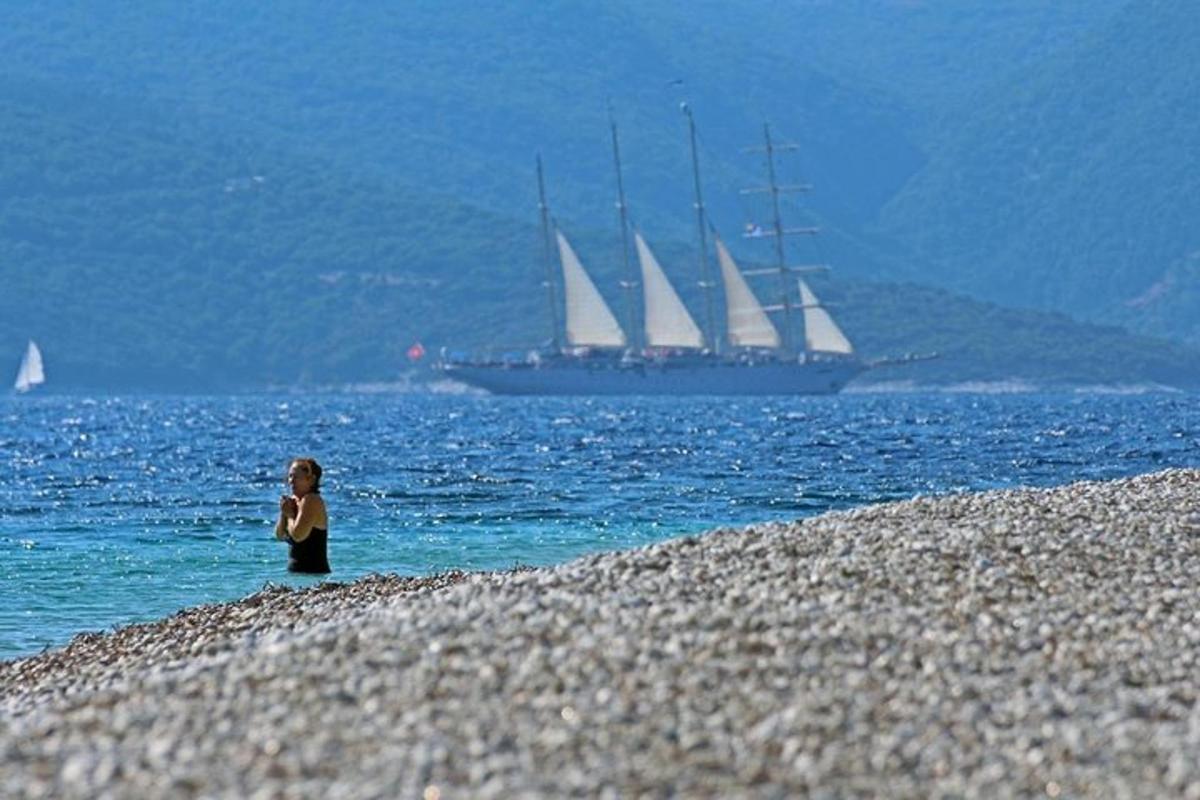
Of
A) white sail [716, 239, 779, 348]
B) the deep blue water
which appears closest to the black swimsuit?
the deep blue water

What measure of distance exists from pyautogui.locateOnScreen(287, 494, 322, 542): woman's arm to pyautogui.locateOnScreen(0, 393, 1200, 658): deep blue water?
95 cm

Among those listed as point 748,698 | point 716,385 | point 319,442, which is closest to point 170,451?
point 319,442

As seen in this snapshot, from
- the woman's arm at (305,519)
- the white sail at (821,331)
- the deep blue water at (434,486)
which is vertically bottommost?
the deep blue water at (434,486)

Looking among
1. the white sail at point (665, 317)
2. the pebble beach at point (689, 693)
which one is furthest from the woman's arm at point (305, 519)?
the white sail at point (665, 317)

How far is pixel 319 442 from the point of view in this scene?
71562 millimetres

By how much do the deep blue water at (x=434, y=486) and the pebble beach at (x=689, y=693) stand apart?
23.4ft

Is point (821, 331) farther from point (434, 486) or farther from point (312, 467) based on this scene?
point (312, 467)

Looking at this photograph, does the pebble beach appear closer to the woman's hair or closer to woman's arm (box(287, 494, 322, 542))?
the woman's hair

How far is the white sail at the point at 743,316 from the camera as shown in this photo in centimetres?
15788

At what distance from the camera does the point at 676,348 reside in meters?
175

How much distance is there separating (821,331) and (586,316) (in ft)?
54.8

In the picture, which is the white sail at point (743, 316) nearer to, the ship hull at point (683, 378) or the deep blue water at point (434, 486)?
the ship hull at point (683, 378)

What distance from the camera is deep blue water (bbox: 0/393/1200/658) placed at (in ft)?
86.3

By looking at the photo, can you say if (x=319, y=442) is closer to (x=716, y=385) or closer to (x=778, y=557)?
(x=778, y=557)
